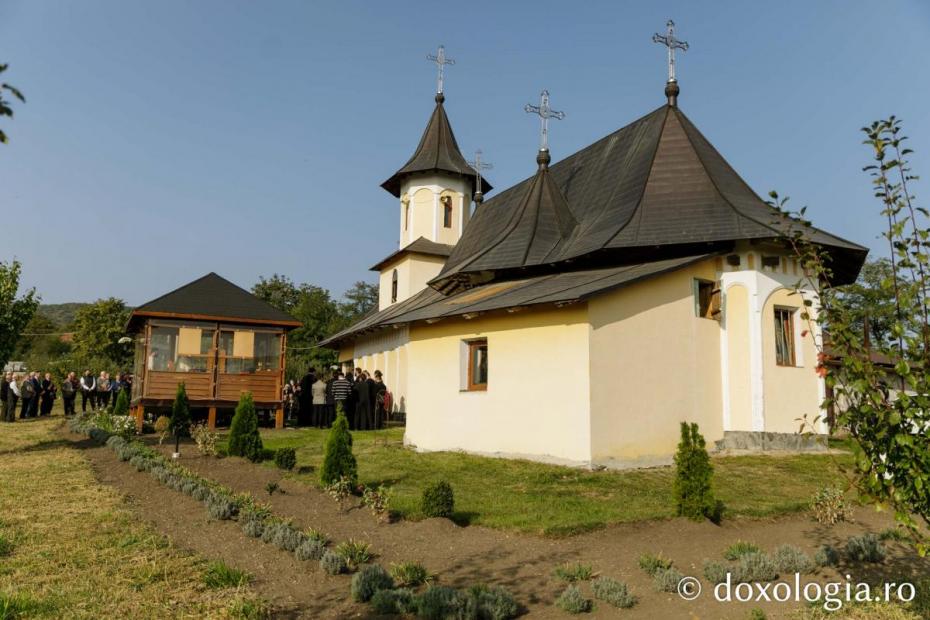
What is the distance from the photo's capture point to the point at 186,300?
20.2 m

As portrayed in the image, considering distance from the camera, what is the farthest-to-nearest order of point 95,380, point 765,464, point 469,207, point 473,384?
point 469,207 → point 95,380 → point 473,384 → point 765,464

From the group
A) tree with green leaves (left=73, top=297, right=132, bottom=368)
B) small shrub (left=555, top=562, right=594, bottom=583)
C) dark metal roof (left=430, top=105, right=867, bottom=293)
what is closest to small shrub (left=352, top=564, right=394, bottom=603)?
small shrub (left=555, top=562, right=594, bottom=583)

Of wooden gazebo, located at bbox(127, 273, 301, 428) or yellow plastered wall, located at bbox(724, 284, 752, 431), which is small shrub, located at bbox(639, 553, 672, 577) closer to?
yellow plastered wall, located at bbox(724, 284, 752, 431)

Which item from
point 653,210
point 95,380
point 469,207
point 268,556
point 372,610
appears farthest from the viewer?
point 469,207

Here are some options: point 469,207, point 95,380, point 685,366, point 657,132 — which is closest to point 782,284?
point 685,366

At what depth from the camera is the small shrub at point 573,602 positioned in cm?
573

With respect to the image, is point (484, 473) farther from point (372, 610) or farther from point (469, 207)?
point (469, 207)

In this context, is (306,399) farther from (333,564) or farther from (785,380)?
(333,564)

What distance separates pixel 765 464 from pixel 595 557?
25.0ft

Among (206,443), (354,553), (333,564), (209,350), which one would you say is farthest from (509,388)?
(209,350)

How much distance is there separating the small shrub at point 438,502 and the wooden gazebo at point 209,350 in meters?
12.9

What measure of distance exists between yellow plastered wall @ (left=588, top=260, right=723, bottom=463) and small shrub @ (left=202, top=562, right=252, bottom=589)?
7.80m

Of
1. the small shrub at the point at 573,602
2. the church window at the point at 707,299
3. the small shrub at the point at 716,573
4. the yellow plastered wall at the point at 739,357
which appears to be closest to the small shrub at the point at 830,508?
the small shrub at the point at 716,573

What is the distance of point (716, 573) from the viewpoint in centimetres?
640
